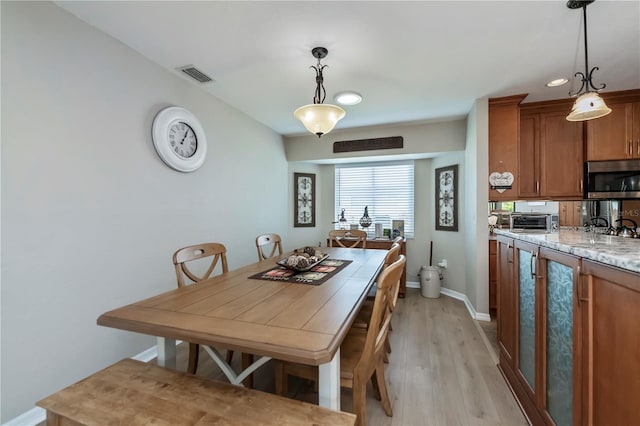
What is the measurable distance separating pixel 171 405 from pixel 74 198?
1527 millimetres

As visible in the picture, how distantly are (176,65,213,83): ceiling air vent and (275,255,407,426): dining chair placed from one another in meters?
2.39

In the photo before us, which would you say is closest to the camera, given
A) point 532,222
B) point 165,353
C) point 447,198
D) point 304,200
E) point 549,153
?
point 165,353

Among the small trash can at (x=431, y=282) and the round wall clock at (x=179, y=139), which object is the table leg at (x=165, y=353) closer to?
the round wall clock at (x=179, y=139)

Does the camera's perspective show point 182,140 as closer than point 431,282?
Yes

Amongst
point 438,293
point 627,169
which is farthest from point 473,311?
point 627,169

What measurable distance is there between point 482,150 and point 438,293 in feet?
6.70

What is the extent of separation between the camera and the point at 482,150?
298cm

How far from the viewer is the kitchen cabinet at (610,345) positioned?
0.81 meters

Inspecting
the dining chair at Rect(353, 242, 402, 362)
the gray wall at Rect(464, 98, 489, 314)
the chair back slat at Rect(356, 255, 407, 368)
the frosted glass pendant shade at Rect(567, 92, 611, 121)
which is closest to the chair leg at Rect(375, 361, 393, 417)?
the dining chair at Rect(353, 242, 402, 362)

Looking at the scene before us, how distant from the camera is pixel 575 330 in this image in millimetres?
1081

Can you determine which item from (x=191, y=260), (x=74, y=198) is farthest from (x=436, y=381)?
(x=74, y=198)

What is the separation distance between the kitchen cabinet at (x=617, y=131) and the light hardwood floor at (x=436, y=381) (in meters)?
2.47

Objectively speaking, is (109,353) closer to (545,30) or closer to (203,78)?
(203,78)

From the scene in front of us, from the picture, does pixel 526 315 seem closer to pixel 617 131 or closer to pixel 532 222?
pixel 532 222
